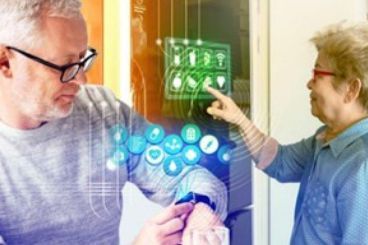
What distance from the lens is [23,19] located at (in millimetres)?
1283

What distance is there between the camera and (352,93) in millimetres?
1542

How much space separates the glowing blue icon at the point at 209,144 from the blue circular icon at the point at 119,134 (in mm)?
271

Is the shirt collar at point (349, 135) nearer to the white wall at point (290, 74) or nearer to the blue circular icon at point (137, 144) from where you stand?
the white wall at point (290, 74)

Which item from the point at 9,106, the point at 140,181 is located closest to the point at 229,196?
the point at 140,181

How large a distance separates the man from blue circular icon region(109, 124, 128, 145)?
0.02m

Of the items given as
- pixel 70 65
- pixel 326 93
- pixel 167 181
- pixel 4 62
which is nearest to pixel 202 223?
pixel 167 181

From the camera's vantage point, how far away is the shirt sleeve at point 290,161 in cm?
175

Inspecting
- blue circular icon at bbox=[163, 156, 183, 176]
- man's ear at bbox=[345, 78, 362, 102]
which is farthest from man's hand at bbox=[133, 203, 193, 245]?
man's ear at bbox=[345, 78, 362, 102]

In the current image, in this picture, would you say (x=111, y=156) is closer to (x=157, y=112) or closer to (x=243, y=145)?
(x=157, y=112)

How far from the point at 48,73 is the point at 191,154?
54 centimetres

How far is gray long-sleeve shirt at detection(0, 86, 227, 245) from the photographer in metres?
1.35

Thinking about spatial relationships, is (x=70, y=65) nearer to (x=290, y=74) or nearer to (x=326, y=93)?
(x=326, y=93)

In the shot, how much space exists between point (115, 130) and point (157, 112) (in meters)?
0.14

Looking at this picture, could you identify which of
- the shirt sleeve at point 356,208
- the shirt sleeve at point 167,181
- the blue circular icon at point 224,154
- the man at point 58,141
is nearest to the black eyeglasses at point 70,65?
the man at point 58,141
